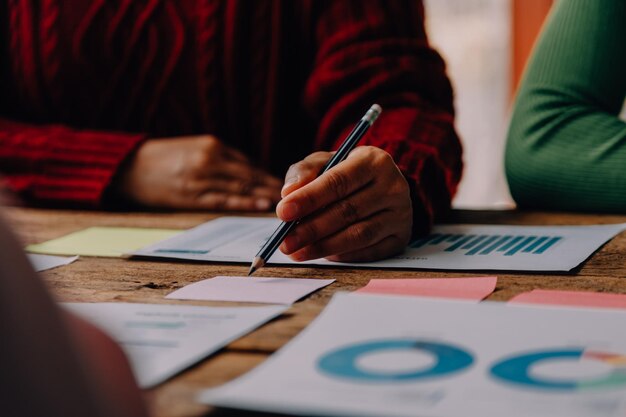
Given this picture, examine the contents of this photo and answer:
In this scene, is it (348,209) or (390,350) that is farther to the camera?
(348,209)

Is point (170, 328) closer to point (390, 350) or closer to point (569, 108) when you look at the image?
point (390, 350)

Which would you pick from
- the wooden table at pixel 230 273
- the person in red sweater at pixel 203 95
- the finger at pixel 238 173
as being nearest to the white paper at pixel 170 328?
the wooden table at pixel 230 273

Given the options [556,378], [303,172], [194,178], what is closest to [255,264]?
[303,172]

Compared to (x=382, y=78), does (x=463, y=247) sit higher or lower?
lower

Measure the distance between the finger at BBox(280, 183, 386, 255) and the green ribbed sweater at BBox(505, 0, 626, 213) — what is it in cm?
38

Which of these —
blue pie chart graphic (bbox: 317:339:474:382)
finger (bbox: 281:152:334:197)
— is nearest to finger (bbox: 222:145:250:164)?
finger (bbox: 281:152:334:197)

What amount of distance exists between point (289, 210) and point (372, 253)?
0.32 feet

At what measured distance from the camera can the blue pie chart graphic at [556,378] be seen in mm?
460

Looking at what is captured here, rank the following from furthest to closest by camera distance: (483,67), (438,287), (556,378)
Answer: (483,67) < (438,287) < (556,378)

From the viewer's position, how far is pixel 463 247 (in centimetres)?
89

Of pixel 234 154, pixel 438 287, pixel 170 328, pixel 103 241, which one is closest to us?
pixel 170 328

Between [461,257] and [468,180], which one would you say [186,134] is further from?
[468,180]

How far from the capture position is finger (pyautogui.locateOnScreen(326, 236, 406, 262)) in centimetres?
84

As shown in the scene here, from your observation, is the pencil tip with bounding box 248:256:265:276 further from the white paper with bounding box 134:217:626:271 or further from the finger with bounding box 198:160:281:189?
the finger with bounding box 198:160:281:189
